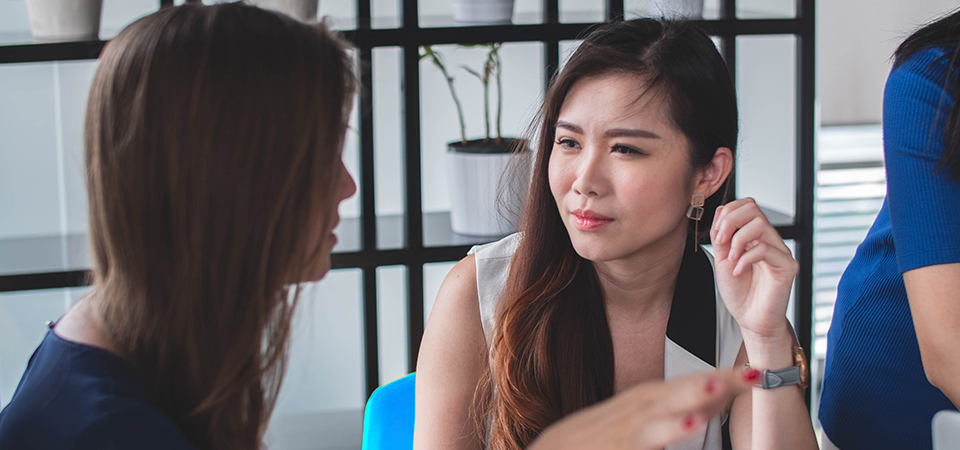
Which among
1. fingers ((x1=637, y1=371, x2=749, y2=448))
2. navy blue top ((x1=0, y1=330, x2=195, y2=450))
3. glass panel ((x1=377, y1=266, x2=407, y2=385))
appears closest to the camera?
fingers ((x1=637, y1=371, x2=749, y2=448))

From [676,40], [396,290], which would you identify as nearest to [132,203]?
[676,40]

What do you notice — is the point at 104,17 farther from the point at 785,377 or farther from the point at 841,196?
the point at 841,196

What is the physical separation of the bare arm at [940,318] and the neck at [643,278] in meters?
0.40

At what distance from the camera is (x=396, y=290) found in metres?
2.38

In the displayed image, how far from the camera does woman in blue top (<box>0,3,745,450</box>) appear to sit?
0.65 m

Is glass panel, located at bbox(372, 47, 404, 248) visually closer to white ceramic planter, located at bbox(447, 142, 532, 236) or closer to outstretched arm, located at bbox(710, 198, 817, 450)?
white ceramic planter, located at bbox(447, 142, 532, 236)

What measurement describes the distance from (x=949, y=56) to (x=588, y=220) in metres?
0.53

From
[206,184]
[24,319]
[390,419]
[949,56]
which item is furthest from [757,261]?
[24,319]

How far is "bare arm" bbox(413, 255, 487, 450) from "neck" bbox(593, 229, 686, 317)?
231mm

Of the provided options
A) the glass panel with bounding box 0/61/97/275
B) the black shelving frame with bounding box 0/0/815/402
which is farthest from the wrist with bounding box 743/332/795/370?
the glass panel with bounding box 0/61/97/275

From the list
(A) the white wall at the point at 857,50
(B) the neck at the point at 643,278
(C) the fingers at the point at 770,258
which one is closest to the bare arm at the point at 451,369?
(B) the neck at the point at 643,278

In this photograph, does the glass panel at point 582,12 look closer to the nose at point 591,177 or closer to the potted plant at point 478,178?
the potted plant at point 478,178

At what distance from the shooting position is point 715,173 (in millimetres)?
1315

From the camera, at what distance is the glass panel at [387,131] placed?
87.8 inches
